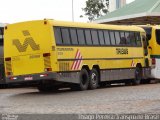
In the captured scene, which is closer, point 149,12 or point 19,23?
point 19,23

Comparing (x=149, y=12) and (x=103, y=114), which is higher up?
(x=149, y=12)

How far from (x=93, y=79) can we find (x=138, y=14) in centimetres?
1606

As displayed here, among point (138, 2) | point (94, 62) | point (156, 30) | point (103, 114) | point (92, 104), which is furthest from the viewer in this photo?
point (138, 2)

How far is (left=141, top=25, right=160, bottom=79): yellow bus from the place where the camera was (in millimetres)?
31891

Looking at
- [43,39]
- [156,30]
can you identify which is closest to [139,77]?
[156,30]

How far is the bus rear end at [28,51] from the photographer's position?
75.3 ft

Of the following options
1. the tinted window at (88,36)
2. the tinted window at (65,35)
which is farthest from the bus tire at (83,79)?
the tinted window at (65,35)

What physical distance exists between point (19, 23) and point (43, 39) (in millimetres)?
1462

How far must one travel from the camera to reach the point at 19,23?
23969mm

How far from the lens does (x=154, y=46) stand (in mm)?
32219

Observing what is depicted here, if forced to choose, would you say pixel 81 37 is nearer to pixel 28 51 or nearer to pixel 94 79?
pixel 94 79

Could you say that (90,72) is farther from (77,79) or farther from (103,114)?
(103,114)

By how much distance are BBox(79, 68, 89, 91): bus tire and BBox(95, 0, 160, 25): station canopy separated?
52.7ft

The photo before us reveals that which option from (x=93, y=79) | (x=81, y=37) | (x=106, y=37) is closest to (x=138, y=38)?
(x=106, y=37)
